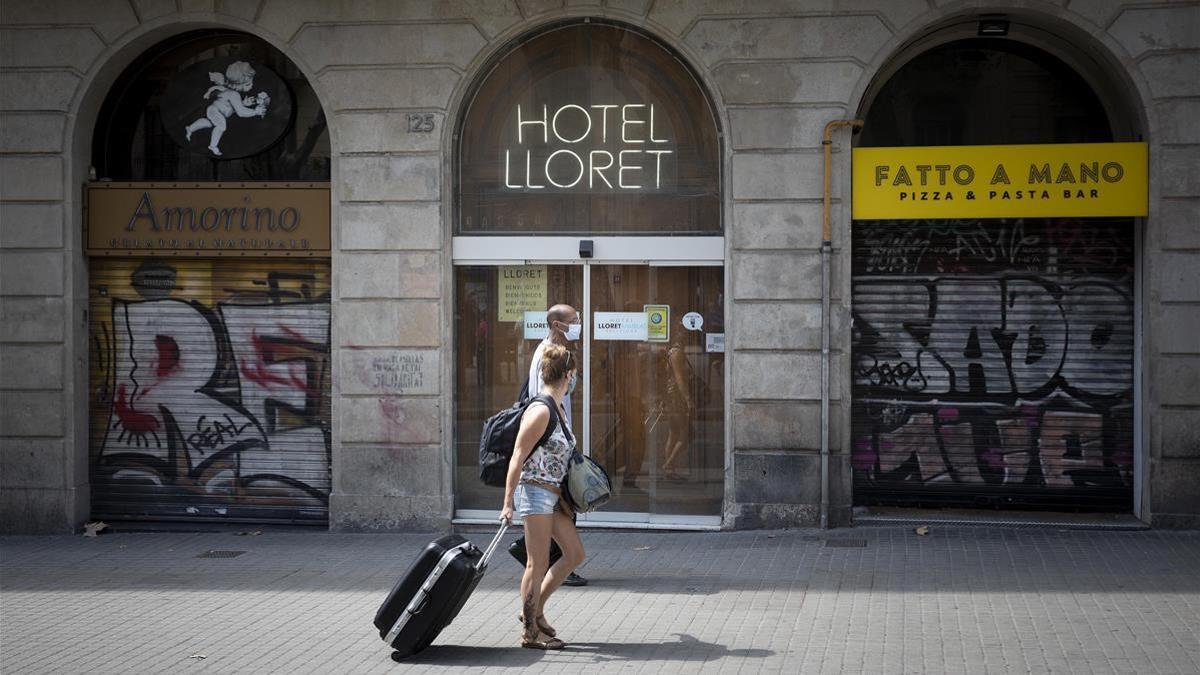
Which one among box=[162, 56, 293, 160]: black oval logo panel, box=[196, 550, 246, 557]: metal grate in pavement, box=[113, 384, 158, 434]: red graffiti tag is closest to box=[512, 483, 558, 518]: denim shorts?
box=[196, 550, 246, 557]: metal grate in pavement

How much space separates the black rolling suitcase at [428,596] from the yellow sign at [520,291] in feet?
16.3

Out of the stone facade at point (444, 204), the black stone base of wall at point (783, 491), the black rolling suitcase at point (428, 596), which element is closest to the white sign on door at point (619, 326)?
the stone facade at point (444, 204)

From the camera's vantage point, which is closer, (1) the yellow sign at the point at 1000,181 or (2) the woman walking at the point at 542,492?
(2) the woman walking at the point at 542,492

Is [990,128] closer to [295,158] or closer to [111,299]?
[295,158]

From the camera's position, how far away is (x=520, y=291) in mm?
12297

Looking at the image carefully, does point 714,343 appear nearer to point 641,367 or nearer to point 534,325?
point 641,367

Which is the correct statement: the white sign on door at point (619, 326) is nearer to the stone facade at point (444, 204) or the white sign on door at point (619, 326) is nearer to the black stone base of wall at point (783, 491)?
the stone facade at point (444, 204)

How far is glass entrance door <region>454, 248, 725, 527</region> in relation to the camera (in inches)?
476

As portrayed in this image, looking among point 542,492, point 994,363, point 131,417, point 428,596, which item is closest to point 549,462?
point 542,492

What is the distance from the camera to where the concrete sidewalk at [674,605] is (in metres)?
7.39

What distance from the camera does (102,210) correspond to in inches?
499

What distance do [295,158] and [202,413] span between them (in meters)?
2.65

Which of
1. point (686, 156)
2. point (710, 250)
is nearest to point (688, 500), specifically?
point (710, 250)

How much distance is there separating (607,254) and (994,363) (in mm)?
3703
